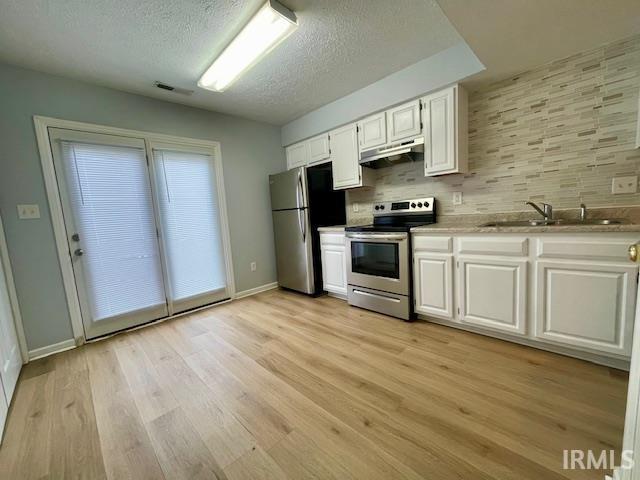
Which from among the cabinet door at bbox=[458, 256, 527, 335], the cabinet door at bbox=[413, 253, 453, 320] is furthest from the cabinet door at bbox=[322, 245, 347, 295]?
the cabinet door at bbox=[458, 256, 527, 335]

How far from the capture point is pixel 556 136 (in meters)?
1.96

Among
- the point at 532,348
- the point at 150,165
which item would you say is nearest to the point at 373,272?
the point at 532,348

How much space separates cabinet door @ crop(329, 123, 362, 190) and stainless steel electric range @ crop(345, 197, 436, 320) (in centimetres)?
46

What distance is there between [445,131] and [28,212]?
358cm

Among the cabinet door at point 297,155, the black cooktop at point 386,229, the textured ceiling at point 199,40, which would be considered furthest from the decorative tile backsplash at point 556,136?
the cabinet door at point 297,155

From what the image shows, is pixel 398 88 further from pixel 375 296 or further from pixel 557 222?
pixel 375 296

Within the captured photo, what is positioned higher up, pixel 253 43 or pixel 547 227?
pixel 253 43

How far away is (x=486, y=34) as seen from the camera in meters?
1.59

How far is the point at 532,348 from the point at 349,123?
2685 mm

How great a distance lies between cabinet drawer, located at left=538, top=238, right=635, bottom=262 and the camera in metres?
1.45

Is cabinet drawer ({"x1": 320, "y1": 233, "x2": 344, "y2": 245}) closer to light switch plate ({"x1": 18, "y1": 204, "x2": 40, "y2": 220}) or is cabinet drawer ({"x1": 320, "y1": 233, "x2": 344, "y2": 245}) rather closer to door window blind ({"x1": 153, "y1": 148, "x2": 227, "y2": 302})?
door window blind ({"x1": 153, "y1": 148, "x2": 227, "y2": 302})

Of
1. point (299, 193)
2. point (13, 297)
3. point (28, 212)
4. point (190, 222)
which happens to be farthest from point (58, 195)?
point (299, 193)

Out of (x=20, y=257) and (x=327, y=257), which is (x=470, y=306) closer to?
(x=327, y=257)

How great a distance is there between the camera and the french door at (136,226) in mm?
2314
